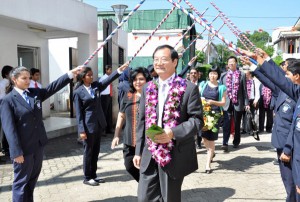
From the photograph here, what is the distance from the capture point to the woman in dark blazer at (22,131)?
353 cm

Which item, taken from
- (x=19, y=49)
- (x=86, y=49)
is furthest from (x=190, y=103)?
(x=19, y=49)

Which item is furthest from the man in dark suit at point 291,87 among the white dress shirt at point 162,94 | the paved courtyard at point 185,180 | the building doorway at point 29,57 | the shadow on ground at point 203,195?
the building doorway at point 29,57

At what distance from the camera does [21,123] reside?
3.63 m

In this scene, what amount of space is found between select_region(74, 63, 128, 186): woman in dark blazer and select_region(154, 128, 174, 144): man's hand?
239 centimetres

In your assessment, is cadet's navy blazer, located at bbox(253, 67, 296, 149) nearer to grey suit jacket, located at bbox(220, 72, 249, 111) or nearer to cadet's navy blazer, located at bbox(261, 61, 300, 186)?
cadet's navy blazer, located at bbox(261, 61, 300, 186)

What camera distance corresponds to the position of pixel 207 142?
236 inches

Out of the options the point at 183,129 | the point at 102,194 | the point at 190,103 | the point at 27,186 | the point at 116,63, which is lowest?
the point at 102,194

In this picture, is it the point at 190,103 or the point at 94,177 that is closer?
the point at 190,103

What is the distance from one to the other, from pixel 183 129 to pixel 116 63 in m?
7.83

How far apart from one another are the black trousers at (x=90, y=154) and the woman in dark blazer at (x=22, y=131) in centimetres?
129

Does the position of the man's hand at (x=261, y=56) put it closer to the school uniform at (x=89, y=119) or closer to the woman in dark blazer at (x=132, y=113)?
the woman in dark blazer at (x=132, y=113)

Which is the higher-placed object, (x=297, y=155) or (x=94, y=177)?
(x=297, y=155)

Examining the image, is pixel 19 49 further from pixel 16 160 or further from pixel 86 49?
pixel 16 160

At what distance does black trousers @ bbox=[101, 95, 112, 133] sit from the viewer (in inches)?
372
